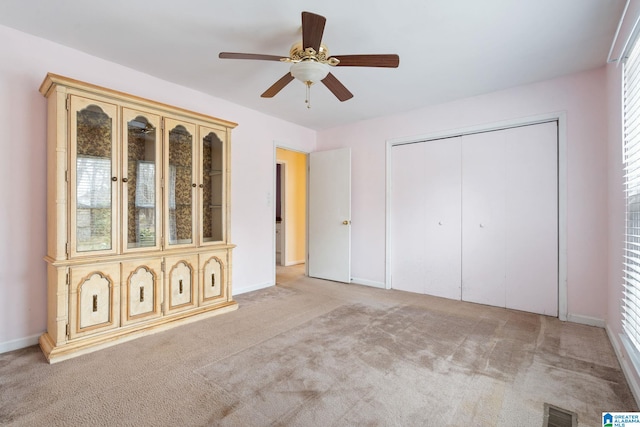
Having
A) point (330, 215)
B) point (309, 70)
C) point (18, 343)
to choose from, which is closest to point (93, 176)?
point (18, 343)

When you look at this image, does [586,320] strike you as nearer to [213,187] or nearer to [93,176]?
[213,187]

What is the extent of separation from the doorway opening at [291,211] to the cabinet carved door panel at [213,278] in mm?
2555

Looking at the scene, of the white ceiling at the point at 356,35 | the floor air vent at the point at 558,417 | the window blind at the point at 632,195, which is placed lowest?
the floor air vent at the point at 558,417

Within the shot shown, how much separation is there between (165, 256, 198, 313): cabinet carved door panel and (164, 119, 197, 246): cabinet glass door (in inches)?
7.2

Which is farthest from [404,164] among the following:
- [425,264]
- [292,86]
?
[292,86]

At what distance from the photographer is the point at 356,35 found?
2.28 metres

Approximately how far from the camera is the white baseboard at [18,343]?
7.27 ft

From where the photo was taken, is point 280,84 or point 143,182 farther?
point 143,182

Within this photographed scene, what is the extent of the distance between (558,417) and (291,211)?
5005 mm

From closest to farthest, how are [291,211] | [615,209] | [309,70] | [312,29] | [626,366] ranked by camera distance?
[312,29] → [626,366] → [309,70] → [615,209] → [291,211]


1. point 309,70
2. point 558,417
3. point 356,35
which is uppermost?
point 356,35

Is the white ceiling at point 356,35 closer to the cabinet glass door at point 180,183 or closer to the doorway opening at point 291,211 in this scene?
the cabinet glass door at point 180,183

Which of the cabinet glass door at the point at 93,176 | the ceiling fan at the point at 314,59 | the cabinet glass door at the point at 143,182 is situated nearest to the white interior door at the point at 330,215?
the ceiling fan at the point at 314,59

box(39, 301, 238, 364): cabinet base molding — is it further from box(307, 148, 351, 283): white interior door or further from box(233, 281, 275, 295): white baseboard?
box(307, 148, 351, 283): white interior door
